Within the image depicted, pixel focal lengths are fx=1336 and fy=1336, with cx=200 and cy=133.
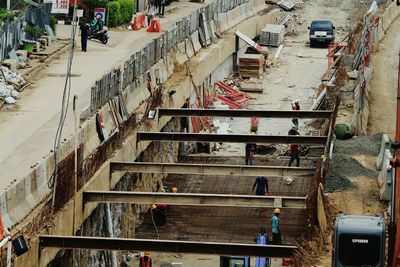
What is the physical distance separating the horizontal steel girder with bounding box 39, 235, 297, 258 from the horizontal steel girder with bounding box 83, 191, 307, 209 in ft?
16.2

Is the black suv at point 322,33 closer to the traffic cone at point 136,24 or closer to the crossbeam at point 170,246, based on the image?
the traffic cone at point 136,24

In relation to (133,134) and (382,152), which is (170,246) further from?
(133,134)

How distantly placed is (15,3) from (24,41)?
286 inches

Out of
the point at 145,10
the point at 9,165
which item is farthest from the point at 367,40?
the point at 9,165

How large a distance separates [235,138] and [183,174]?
537cm

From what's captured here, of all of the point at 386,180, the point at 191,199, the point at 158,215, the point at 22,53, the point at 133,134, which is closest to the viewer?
the point at 386,180

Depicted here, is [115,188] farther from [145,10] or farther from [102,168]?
[145,10]

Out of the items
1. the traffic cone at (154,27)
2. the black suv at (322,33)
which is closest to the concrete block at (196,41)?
the traffic cone at (154,27)

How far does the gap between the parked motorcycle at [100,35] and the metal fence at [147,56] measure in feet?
12.7

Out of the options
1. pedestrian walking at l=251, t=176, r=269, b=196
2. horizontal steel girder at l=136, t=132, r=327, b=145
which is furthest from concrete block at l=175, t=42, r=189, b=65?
pedestrian walking at l=251, t=176, r=269, b=196

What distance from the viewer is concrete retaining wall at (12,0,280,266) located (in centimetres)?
3731

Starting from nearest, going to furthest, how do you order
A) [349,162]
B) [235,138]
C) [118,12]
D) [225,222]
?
[349,162], [225,222], [235,138], [118,12]

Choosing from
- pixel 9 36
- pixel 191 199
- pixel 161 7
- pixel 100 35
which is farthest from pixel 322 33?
pixel 191 199

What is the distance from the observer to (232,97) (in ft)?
236
